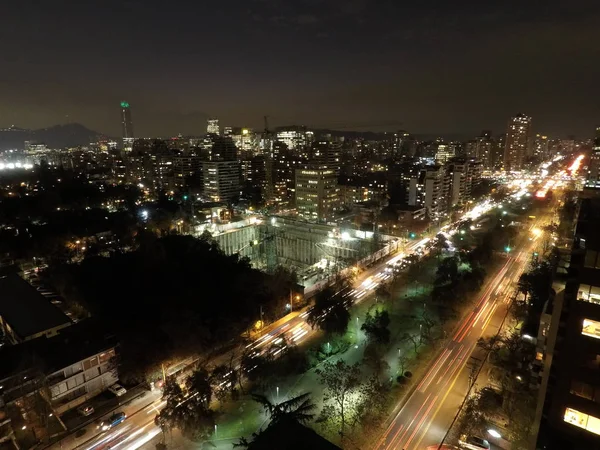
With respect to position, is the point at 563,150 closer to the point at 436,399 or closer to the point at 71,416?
the point at 436,399

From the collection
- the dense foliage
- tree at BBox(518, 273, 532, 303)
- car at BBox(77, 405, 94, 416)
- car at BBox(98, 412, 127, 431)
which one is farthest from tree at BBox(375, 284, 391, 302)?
car at BBox(77, 405, 94, 416)

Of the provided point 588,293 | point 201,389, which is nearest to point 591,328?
point 588,293

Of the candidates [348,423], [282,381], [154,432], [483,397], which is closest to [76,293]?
[154,432]

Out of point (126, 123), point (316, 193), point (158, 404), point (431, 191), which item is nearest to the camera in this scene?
point (158, 404)

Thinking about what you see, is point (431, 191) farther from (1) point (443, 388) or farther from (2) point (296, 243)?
(1) point (443, 388)

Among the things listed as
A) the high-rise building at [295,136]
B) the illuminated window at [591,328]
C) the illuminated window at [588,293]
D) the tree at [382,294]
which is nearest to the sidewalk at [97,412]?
the tree at [382,294]
